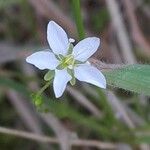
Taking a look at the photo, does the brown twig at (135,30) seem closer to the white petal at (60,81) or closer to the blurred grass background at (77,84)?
the blurred grass background at (77,84)

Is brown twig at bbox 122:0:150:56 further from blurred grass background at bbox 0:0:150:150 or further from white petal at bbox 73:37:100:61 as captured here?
white petal at bbox 73:37:100:61

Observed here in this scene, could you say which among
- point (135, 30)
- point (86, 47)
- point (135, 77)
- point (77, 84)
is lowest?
point (77, 84)

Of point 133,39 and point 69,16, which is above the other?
point 69,16

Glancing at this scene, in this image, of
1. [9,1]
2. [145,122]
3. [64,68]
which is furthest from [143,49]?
[64,68]

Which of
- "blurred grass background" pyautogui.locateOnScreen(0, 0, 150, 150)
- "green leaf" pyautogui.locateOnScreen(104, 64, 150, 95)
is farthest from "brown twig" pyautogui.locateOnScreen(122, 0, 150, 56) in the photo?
"green leaf" pyautogui.locateOnScreen(104, 64, 150, 95)

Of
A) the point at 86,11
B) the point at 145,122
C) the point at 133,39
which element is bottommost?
the point at 145,122

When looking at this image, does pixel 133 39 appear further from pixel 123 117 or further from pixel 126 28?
pixel 123 117

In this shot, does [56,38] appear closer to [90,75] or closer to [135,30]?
[90,75]

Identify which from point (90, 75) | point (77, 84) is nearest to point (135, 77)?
point (90, 75)
